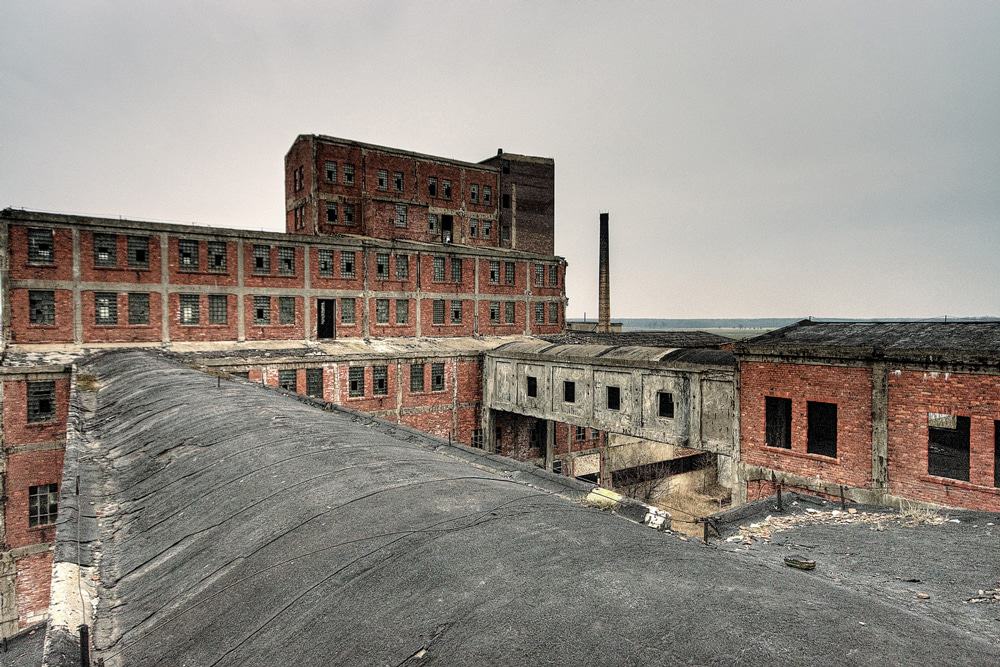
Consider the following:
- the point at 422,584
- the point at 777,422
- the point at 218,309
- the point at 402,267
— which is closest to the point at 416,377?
the point at 402,267

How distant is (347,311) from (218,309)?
6.89 meters

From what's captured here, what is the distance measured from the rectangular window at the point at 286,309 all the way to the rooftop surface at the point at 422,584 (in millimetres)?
26983

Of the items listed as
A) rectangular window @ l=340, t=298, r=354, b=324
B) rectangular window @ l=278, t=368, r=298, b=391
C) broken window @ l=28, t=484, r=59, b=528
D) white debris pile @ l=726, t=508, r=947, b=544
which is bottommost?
broken window @ l=28, t=484, r=59, b=528

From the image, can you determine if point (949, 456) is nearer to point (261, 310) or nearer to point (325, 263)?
point (325, 263)

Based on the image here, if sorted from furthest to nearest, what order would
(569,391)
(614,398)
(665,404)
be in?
(569,391)
(614,398)
(665,404)

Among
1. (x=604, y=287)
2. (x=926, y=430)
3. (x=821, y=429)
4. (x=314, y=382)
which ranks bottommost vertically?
(x=821, y=429)

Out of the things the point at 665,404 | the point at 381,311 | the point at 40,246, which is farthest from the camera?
the point at 381,311

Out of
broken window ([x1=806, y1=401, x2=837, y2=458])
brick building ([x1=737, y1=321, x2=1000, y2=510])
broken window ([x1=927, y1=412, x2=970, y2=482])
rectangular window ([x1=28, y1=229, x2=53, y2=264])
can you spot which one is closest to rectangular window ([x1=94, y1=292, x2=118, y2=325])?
rectangular window ([x1=28, y1=229, x2=53, y2=264])

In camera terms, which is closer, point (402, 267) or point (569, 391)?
point (569, 391)

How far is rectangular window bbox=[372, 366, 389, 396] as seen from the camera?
30.1m

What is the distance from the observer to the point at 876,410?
15.9m

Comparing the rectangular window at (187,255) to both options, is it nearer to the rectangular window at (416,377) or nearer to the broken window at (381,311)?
the broken window at (381,311)

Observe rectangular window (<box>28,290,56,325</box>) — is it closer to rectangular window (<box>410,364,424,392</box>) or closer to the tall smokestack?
rectangular window (<box>410,364,424,392</box>)

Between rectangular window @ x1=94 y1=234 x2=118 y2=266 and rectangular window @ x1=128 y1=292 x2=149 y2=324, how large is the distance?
1.71 m
